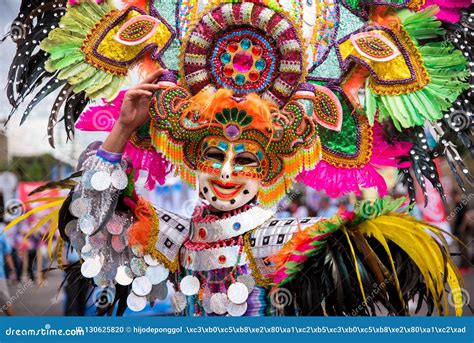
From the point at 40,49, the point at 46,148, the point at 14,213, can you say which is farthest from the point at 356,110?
the point at 46,148

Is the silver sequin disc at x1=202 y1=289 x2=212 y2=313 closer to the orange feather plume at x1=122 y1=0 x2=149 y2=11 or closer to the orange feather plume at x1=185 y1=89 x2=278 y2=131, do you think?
the orange feather plume at x1=185 y1=89 x2=278 y2=131

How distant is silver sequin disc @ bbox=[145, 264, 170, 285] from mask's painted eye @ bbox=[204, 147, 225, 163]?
21.3 inches

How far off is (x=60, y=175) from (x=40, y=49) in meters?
1.18

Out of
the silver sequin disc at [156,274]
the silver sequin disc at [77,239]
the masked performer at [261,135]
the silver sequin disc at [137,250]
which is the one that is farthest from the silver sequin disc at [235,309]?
the silver sequin disc at [77,239]

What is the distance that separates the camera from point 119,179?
2.69 metres

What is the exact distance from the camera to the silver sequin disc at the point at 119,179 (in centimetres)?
268

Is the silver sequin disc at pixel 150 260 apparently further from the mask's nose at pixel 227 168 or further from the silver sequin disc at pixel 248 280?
the mask's nose at pixel 227 168

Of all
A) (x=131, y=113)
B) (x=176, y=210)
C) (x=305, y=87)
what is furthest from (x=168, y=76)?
(x=176, y=210)

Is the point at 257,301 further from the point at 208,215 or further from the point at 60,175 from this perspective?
the point at 60,175

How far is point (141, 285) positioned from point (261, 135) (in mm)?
815

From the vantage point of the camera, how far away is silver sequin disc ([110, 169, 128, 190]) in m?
2.68

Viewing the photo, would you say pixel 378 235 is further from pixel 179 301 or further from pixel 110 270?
pixel 110 270

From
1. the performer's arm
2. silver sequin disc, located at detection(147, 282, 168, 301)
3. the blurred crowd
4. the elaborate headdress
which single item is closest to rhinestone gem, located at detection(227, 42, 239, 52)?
the elaborate headdress

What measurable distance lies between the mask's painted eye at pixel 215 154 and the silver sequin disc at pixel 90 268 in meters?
0.65
